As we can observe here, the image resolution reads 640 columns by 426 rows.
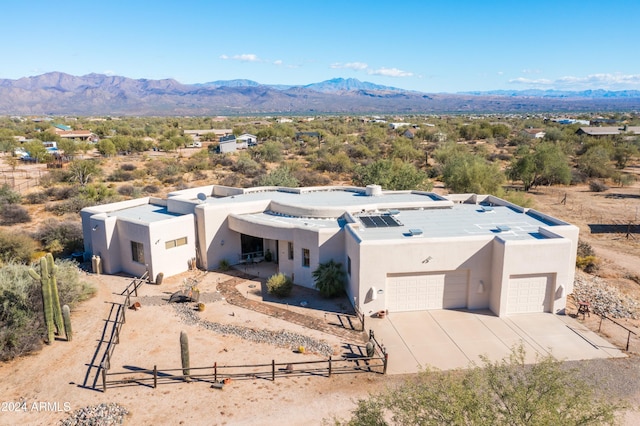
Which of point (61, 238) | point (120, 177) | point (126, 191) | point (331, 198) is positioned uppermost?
point (331, 198)

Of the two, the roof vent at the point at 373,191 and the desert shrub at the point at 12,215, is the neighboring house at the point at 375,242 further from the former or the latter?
the desert shrub at the point at 12,215

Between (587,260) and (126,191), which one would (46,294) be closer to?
(587,260)

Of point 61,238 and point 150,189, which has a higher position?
point 150,189

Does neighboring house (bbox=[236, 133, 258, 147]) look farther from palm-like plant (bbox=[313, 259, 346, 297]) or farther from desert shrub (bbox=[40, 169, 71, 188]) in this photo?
palm-like plant (bbox=[313, 259, 346, 297])

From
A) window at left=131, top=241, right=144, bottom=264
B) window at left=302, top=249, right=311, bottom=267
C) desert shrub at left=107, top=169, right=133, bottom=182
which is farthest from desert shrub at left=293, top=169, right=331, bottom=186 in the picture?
window at left=302, top=249, right=311, bottom=267

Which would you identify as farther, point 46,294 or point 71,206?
point 71,206

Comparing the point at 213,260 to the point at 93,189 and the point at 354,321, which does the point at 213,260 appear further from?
the point at 93,189

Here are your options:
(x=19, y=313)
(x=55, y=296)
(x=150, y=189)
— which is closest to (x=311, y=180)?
(x=150, y=189)
